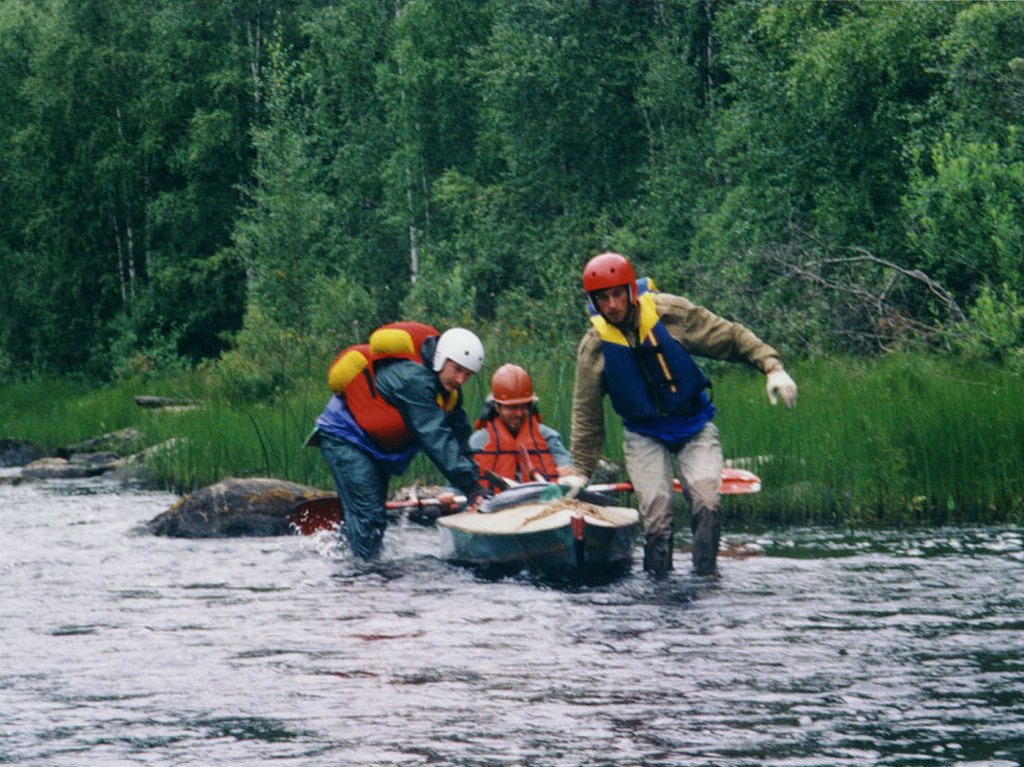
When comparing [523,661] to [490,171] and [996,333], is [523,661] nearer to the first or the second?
[996,333]

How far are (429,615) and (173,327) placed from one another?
1260 inches

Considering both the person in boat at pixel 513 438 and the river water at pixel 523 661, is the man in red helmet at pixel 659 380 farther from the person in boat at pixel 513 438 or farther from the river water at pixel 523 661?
the person in boat at pixel 513 438

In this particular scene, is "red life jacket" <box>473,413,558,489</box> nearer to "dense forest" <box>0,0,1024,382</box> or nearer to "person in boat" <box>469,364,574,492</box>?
"person in boat" <box>469,364,574,492</box>

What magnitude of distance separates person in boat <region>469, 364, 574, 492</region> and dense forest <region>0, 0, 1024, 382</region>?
5.45m

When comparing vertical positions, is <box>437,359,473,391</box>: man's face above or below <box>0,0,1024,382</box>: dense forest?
below

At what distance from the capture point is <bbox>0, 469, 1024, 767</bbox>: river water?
5.49 m

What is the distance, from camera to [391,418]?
10016 millimetres

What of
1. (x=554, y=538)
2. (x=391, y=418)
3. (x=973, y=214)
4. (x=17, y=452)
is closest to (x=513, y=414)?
(x=391, y=418)

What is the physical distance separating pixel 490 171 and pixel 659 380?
1090 inches

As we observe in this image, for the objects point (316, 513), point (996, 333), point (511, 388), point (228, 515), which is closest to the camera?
point (511, 388)

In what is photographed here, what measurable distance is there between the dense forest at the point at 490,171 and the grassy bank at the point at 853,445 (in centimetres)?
179

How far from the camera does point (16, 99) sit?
42031mm

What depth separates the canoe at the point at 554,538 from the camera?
29.4 ft

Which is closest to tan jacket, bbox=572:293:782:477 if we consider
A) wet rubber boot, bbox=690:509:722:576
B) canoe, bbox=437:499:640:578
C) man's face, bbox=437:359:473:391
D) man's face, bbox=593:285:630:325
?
man's face, bbox=593:285:630:325
